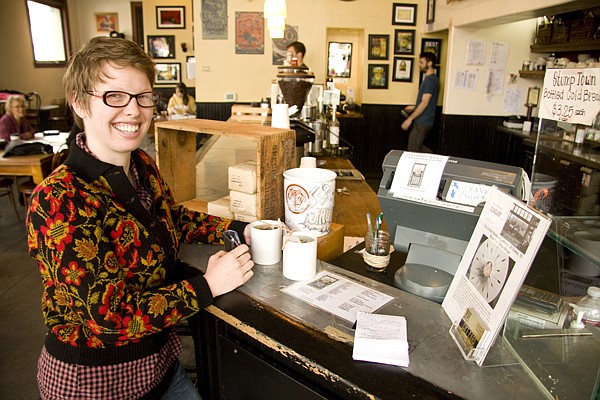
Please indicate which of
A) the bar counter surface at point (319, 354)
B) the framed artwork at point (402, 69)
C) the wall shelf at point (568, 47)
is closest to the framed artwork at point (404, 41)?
the framed artwork at point (402, 69)

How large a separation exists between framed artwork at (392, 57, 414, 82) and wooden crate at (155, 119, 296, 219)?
5342mm

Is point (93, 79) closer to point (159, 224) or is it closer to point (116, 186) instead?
point (116, 186)

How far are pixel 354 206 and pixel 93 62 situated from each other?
5.17 ft

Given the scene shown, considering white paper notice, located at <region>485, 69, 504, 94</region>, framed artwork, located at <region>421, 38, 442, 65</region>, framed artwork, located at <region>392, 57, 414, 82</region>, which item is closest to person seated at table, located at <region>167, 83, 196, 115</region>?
framed artwork, located at <region>392, 57, 414, 82</region>

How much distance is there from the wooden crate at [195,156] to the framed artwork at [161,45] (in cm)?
823

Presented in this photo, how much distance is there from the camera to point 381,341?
953 millimetres

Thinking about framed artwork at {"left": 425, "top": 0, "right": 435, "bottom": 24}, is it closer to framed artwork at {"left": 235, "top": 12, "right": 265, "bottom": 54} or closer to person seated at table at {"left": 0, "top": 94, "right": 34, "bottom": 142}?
framed artwork at {"left": 235, "top": 12, "right": 265, "bottom": 54}

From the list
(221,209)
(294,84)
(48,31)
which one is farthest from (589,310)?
(48,31)

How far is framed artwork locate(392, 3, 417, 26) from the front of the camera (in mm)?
6895

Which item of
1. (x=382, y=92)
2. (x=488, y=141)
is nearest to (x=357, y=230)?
(x=488, y=141)

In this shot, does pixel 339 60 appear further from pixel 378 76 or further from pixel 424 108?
pixel 424 108

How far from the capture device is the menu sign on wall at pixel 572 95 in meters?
0.95

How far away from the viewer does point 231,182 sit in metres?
1.56

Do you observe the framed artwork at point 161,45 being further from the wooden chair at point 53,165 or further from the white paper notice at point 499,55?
the white paper notice at point 499,55
